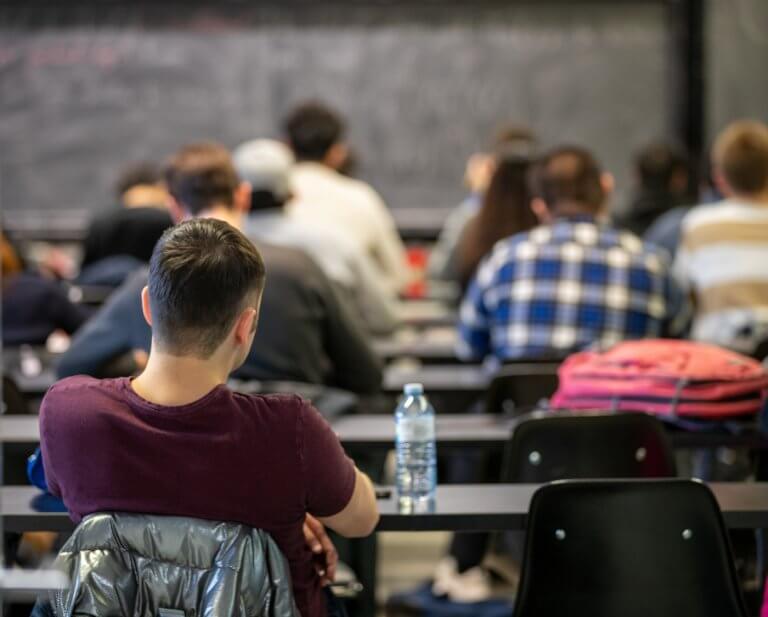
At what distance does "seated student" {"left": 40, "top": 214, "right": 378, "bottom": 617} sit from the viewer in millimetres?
2125

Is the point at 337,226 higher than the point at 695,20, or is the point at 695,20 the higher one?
the point at 695,20

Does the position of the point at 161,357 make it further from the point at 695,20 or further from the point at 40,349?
the point at 695,20

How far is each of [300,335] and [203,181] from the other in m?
0.52

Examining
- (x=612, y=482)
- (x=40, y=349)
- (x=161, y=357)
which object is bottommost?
(x=40, y=349)

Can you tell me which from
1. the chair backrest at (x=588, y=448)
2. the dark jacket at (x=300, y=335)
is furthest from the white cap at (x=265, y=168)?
the chair backrest at (x=588, y=448)

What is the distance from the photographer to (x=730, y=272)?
16.7ft

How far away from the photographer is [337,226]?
6195 millimetres

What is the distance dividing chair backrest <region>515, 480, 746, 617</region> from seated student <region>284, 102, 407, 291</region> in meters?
3.68

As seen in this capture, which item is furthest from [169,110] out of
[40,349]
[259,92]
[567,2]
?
[40,349]

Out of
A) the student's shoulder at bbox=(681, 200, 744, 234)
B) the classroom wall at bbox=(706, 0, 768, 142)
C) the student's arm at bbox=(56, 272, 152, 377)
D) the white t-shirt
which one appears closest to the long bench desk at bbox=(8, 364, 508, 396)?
the student's arm at bbox=(56, 272, 152, 377)

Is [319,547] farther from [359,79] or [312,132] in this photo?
[359,79]

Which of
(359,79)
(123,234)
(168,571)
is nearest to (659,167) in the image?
(359,79)

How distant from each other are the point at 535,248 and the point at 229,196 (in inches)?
42.3

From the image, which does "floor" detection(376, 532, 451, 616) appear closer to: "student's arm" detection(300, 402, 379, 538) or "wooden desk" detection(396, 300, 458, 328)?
"wooden desk" detection(396, 300, 458, 328)
